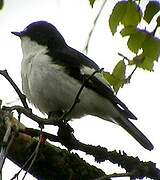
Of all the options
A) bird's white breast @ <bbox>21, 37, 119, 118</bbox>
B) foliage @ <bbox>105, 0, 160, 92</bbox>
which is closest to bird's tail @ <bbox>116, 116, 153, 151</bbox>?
bird's white breast @ <bbox>21, 37, 119, 118</bbox>

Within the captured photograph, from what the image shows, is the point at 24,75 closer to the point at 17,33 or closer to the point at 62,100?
the point at 62,100

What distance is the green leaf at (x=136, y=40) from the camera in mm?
2400

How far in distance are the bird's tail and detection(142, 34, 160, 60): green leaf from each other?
1.42m

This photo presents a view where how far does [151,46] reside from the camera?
238 cm

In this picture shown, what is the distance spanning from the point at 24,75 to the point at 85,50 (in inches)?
38.2

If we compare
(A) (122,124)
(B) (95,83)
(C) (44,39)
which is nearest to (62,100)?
(B) (95,83)

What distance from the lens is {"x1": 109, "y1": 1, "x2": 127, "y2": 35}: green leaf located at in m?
2.39

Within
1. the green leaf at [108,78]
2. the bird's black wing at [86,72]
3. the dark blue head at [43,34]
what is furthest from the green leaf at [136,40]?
the dark blue head at [43,34]

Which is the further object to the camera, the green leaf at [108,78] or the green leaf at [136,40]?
the green leaf at [108,78]

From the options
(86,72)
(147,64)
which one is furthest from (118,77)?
(86,72)

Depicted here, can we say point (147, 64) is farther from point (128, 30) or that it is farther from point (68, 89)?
point (68, 89)

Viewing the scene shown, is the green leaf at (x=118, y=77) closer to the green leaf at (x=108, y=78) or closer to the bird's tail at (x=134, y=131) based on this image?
the green leaf at (x=108, y=78)

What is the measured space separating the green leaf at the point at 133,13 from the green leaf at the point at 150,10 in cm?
3

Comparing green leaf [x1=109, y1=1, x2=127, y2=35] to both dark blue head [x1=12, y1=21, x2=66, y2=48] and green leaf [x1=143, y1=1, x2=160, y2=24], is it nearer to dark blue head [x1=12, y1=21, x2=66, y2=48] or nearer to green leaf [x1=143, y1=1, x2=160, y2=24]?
green leaf [x1=143, y1=1, x2=160, y2=24]
